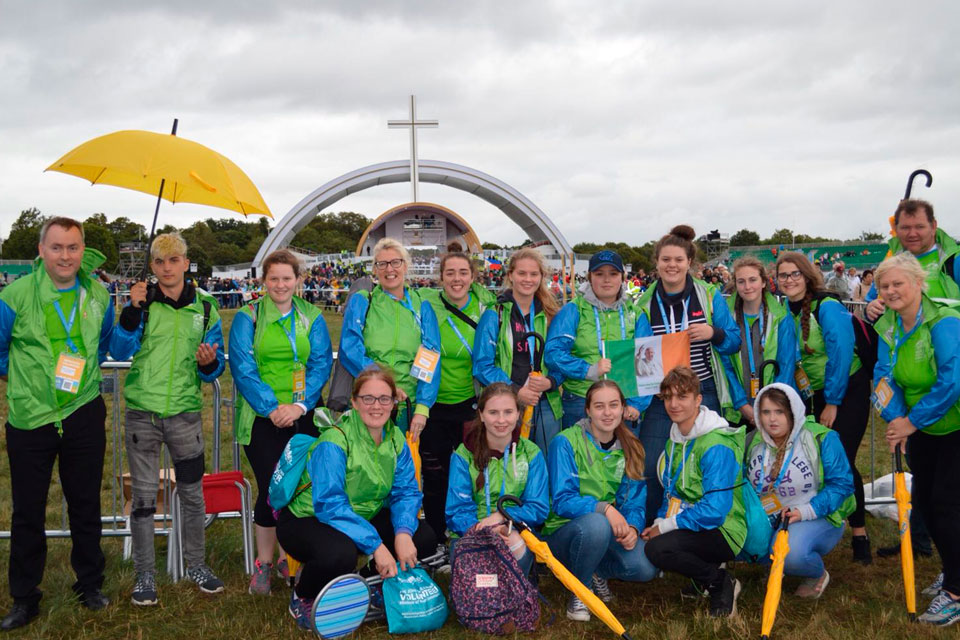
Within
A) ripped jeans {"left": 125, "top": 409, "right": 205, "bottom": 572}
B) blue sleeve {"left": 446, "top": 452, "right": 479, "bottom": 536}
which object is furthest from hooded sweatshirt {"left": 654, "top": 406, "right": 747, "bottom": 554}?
ripped jeans {"left": 125, "top": 409, "right": 205, "bottom": 572}

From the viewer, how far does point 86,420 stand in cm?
375

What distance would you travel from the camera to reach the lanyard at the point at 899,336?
3.73m

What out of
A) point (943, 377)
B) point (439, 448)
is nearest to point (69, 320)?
point (439, 448)

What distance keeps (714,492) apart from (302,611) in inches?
86.5

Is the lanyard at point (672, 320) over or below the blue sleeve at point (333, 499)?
over

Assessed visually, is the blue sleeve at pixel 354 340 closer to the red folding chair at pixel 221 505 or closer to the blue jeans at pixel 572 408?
the red folding chair at pixel 221 505

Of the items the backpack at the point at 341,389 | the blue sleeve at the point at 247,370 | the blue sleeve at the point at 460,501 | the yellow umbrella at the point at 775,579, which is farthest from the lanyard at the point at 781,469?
the blue sleeve at the point at 247,370

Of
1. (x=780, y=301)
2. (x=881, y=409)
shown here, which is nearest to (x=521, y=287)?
(x=780, y=301)

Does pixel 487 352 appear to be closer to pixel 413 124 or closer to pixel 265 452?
pixel 265 452

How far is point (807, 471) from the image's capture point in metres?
4.02

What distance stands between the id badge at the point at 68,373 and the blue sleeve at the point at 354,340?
1.36m

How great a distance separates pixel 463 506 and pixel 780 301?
2.35 meters

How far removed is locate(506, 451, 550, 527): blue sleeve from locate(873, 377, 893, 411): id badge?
6.01 feet

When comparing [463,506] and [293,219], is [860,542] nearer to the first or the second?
[463,506]
